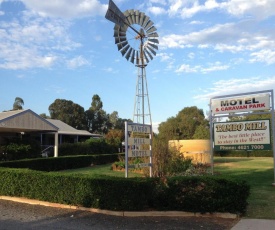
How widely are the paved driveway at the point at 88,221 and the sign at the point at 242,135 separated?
6.15 metres

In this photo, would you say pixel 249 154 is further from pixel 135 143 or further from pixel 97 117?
pixel 97 117

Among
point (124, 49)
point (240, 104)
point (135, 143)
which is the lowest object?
point (135, 143)

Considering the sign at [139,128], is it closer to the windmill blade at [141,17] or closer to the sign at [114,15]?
the sign at [114,15]

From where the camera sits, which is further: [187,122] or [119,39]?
[187,122]

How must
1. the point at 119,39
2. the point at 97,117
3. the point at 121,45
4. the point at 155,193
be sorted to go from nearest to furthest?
the point at 155,193
the point at 119,39
the point at 121,45
the point at 97,117

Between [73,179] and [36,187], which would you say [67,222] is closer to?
[73,179]

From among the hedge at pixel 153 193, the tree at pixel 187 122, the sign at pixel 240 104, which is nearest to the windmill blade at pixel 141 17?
the sign at pixel 240 104

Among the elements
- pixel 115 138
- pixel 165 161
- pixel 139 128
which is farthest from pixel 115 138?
pixel 139 128

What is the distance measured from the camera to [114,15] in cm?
2462

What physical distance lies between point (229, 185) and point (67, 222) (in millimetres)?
3991

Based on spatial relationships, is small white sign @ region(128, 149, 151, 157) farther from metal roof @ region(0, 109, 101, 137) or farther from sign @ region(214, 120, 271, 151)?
metal roof @ region(0, 109, 101, 137)

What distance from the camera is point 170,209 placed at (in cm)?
916

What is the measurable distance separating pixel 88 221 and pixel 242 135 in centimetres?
803

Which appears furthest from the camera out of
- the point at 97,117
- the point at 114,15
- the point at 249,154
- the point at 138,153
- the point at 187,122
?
the point at 97,117
